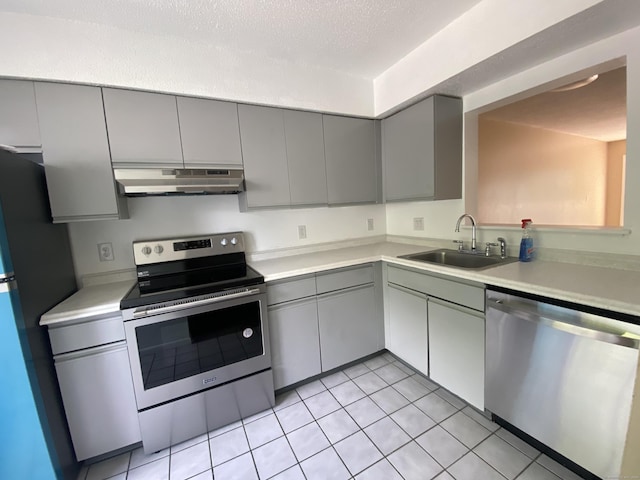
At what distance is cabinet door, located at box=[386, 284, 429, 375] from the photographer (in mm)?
1912

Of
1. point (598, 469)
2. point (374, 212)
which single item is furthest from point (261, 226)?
point (598, 469)

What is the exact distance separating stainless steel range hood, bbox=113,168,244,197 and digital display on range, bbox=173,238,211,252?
403 millimetres

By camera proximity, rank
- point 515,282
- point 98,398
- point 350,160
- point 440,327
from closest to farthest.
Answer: point 515,282, point 98,398, point 440,327, point 350,160

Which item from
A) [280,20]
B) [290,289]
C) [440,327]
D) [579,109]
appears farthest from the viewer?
[579,109]

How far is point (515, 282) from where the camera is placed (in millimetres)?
1313

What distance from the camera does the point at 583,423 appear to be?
1.16 metres

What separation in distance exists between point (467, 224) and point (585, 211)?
426cm

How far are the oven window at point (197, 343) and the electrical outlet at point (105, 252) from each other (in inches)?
28.5

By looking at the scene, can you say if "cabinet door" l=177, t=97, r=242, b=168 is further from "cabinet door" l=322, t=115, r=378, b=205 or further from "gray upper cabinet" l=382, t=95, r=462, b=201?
"gray upper cabinet" l=382, t=95, r=462, b=201

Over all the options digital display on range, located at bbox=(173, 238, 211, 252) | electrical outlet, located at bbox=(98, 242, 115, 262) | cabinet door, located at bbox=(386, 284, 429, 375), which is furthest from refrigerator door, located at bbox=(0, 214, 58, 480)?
cabinet door, located at bbox=(386, 284, 429, 375)

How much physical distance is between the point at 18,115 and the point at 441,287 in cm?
261

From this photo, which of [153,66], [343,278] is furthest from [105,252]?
[343,278]

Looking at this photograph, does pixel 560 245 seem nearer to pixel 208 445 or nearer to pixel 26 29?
pixel 208 445

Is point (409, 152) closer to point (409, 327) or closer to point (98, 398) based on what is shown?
point (409, 327)
